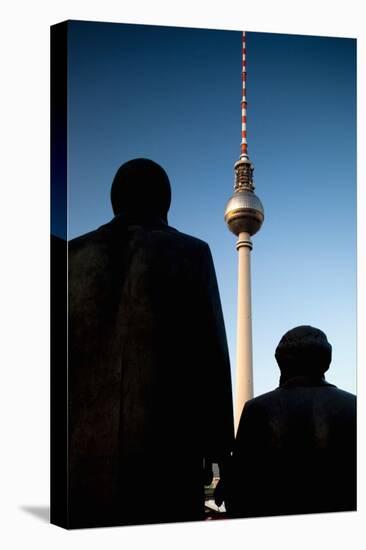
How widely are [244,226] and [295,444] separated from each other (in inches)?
91.5

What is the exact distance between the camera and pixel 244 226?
1241cm

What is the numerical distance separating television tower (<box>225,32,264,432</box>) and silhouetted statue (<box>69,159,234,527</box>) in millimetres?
591

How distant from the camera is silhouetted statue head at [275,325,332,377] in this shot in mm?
11820

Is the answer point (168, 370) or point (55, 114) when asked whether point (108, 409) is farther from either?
point (55, 114)

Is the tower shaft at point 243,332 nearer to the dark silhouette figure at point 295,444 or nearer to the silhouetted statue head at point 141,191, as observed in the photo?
the dark silhouette figure at point 295,444

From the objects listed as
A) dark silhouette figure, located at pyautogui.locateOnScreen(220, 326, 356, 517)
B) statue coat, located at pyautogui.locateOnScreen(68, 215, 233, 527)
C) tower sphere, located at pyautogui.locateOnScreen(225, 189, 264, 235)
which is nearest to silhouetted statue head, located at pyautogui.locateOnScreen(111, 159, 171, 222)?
statue coat, located at pyautogui.locateOnScreen(68, 215, 233, 527)

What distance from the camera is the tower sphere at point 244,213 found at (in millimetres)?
11703

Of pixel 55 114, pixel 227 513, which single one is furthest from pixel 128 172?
pixel 227 513

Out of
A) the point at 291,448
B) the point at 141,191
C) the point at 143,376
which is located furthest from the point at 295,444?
the point at 141,191

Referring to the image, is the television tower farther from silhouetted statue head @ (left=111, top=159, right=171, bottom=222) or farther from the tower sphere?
silhouetted statue head @ (left=111, top=159, right=171, bottom=222)

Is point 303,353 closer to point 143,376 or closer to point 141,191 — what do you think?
point 143,376

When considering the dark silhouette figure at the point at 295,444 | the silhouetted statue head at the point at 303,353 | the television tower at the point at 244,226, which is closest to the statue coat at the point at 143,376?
the dark silhouette figure at the point at 295,444

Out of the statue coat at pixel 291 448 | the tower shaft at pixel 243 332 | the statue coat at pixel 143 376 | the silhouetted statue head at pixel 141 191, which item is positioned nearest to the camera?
the statue coat at pixel 143 376

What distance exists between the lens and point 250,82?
40.5 feet
